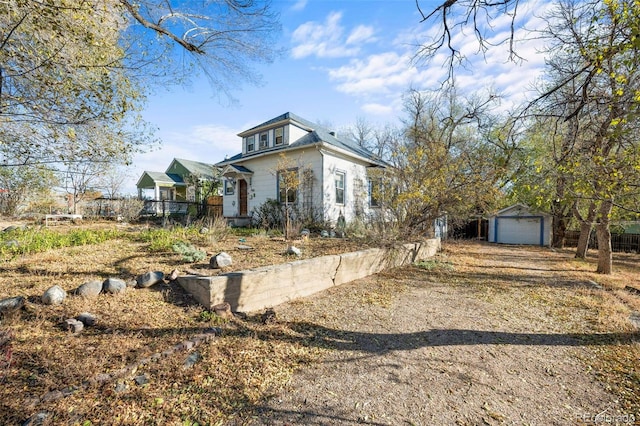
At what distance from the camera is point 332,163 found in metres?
11.6

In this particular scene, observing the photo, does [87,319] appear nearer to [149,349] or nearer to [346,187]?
[149,349]

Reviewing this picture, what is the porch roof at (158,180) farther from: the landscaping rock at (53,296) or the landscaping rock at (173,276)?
the landscaping rock at (53,296)

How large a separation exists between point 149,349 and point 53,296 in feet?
5.23

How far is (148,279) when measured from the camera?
3.84 metres

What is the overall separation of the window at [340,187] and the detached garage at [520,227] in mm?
9807

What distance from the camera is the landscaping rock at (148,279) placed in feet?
12.5

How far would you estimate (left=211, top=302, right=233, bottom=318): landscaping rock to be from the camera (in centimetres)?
343

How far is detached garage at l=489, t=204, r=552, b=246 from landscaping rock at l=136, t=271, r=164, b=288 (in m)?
17.3

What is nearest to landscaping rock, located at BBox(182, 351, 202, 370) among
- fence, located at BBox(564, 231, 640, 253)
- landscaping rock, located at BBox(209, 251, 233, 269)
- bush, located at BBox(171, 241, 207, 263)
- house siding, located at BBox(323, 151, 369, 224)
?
landscaping rock, located at BBox(209, 251, 233, 269)

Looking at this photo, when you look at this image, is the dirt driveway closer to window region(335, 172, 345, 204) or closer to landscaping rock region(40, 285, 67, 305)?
landscaping rock region(40, 285, 67, 305)

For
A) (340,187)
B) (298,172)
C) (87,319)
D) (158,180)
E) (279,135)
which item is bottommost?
(87,319)

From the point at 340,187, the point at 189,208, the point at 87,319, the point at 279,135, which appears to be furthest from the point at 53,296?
the point at 189,208

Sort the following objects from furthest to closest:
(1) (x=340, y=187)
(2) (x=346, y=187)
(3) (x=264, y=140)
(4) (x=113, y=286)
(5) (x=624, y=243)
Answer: (5) (x=624, y=243) → (3) (x=264, y=140) → (2) (x=346, y=187) → (1) (x=340, y=187) → (4) (x=113, y=286)

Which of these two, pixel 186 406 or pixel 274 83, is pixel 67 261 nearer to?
pixel 186 406
